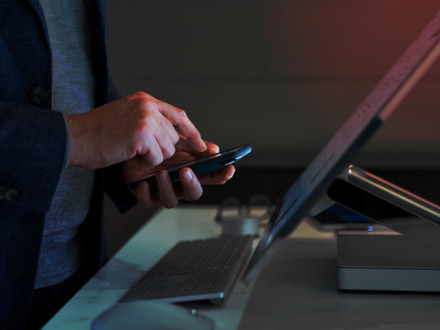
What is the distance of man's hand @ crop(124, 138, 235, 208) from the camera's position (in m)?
0.94

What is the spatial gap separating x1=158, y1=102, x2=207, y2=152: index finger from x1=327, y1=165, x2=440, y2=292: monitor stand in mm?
252

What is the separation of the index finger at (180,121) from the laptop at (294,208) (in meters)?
0.18

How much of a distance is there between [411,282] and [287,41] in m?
1.22

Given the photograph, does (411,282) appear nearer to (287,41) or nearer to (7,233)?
(7,233)

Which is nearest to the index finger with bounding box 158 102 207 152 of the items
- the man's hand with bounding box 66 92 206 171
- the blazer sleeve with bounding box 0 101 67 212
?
the man's hand with bounding box 66 92 206 171

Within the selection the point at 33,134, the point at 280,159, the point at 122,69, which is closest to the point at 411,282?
the point at 33,134

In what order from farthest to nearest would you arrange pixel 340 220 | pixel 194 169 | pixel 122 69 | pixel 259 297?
pixel 122 69
pixel 340 220
pixel 194 169
pixel 259 297

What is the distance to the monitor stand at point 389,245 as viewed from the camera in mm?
740

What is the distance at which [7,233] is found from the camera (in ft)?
3.00

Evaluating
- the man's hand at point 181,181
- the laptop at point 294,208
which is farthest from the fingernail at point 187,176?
the laptop at point 294,208

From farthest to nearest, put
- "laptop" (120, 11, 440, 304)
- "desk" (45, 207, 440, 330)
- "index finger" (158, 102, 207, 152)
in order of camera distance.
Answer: "index finger" (158, 102, 207, 152), "desk" (45, 207, 440, 330), "laptop" (120, 11, 440, 304)

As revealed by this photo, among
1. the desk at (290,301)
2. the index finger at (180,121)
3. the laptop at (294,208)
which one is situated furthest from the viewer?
the index finger at (180,121)

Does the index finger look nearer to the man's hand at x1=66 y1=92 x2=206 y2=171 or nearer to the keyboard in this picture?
the man's hand at x1=66 y1=92 x2=206 y2=171

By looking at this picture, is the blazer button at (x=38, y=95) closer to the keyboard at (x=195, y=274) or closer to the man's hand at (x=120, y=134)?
the man's hand at (x=120, y=134)
